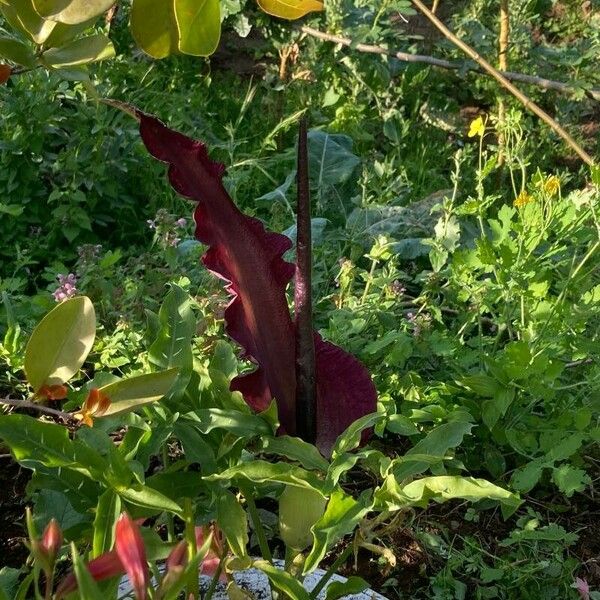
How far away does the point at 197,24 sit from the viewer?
0.87 metres

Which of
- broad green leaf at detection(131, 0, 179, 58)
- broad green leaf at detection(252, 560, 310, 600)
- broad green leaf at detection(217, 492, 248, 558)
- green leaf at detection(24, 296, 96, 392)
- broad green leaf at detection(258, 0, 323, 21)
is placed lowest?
broad green leaf at detection(252, 560, 310, 600)

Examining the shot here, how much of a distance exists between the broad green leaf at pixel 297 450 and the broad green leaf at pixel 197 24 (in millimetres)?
555

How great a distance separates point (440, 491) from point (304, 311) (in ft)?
1.06

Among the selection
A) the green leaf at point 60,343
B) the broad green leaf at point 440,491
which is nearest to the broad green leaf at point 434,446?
the broad green leaf at point 440,491

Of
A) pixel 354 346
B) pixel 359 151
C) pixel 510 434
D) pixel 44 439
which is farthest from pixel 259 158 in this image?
pixel 44 439

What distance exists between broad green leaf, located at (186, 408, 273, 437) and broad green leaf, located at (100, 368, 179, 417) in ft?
0.67

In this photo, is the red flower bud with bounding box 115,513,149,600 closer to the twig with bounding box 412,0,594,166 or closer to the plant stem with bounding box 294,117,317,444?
the plant stem with bounding box 294,117,317,444

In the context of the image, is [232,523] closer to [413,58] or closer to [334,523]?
[334,523]

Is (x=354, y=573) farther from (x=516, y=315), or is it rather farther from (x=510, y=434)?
(x=516, y=315)

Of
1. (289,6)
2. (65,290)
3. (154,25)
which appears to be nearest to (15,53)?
(154,25)

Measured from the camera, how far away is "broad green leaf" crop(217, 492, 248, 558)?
118 cm

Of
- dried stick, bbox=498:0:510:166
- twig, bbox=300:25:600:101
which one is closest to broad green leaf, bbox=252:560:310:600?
twig, bbox=300:25:600:101

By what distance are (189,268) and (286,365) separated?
110 cm

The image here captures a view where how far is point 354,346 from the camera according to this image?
1959 mm
